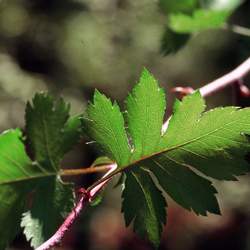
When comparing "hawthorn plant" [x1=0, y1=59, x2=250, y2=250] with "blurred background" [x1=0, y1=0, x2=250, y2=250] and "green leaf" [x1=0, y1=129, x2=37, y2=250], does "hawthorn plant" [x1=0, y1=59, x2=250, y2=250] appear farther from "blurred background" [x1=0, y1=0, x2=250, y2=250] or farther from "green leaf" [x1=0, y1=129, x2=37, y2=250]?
"blurred background" [x1=0, y1=0, x2=250, y2=250]

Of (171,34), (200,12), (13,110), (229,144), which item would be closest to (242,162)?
(229,144)

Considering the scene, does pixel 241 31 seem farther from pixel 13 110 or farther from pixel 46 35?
pixel 46 35

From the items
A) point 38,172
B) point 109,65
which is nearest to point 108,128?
point 38,172

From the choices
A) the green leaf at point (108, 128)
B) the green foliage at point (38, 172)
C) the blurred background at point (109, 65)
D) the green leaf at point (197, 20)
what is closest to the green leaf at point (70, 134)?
the green foliage at point (38, 172)

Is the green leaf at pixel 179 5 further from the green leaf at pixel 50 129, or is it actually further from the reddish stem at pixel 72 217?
the reddish stem at pixel 72 217

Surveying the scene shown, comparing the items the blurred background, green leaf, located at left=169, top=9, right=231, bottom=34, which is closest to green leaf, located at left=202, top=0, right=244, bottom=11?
green leaf, located at left=169, top=9, right=231, bottom=34

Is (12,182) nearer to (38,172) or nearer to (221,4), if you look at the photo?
(38,172)
